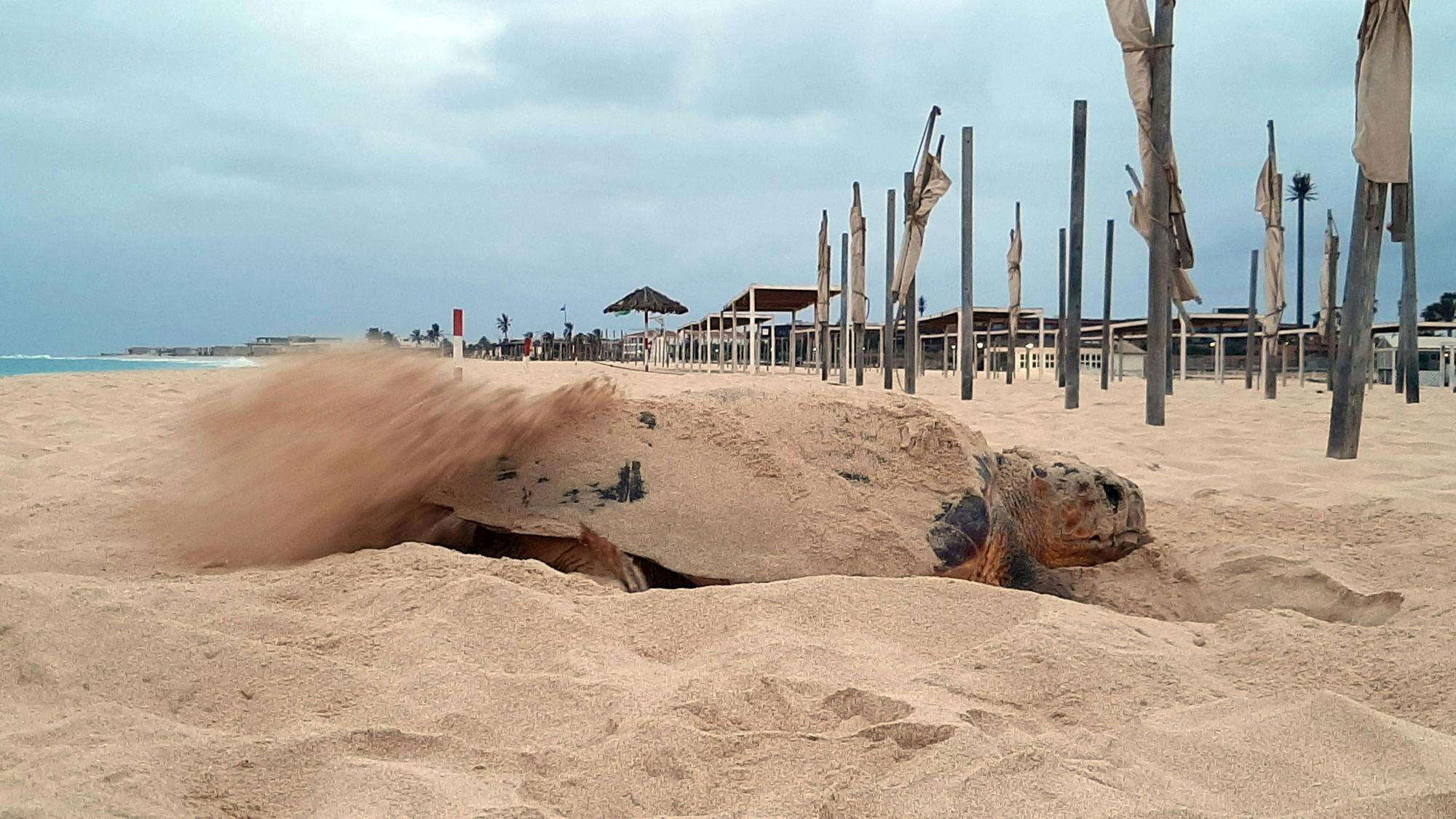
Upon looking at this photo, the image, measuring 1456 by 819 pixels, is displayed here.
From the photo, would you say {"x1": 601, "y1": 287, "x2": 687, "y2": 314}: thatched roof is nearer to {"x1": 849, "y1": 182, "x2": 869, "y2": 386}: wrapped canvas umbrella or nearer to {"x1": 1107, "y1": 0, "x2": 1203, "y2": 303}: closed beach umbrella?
{"x1": 849, "y1": 182, "x2": 869, "y2": 386}: wrapped canvas umbrella

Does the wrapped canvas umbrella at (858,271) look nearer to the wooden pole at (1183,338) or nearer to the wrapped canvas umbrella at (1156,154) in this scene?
the wooden pole at (1183,338)

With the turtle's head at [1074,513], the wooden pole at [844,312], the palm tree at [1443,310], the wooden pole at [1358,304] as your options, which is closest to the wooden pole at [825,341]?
the wooden pole at [844,312]

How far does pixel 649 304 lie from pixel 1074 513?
77.2 ft

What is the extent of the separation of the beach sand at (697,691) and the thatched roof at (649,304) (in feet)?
76.7

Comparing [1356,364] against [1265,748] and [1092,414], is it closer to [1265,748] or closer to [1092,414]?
[1092,414]

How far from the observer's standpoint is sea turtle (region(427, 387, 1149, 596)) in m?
2.79

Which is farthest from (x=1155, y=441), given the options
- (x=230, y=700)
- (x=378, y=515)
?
(x=230, y=700)

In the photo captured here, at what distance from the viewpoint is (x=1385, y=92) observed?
5.41 meters

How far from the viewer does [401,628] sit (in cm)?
210

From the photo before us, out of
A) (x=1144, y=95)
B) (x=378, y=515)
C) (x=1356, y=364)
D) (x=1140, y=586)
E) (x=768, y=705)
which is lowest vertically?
(x=1140, y=586)

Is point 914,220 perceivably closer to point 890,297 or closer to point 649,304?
point 890,297

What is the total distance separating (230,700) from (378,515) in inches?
50.5

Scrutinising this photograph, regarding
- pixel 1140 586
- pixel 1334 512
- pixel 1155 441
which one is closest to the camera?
pixel 1140 586

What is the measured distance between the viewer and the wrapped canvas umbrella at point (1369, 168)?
5.35m
